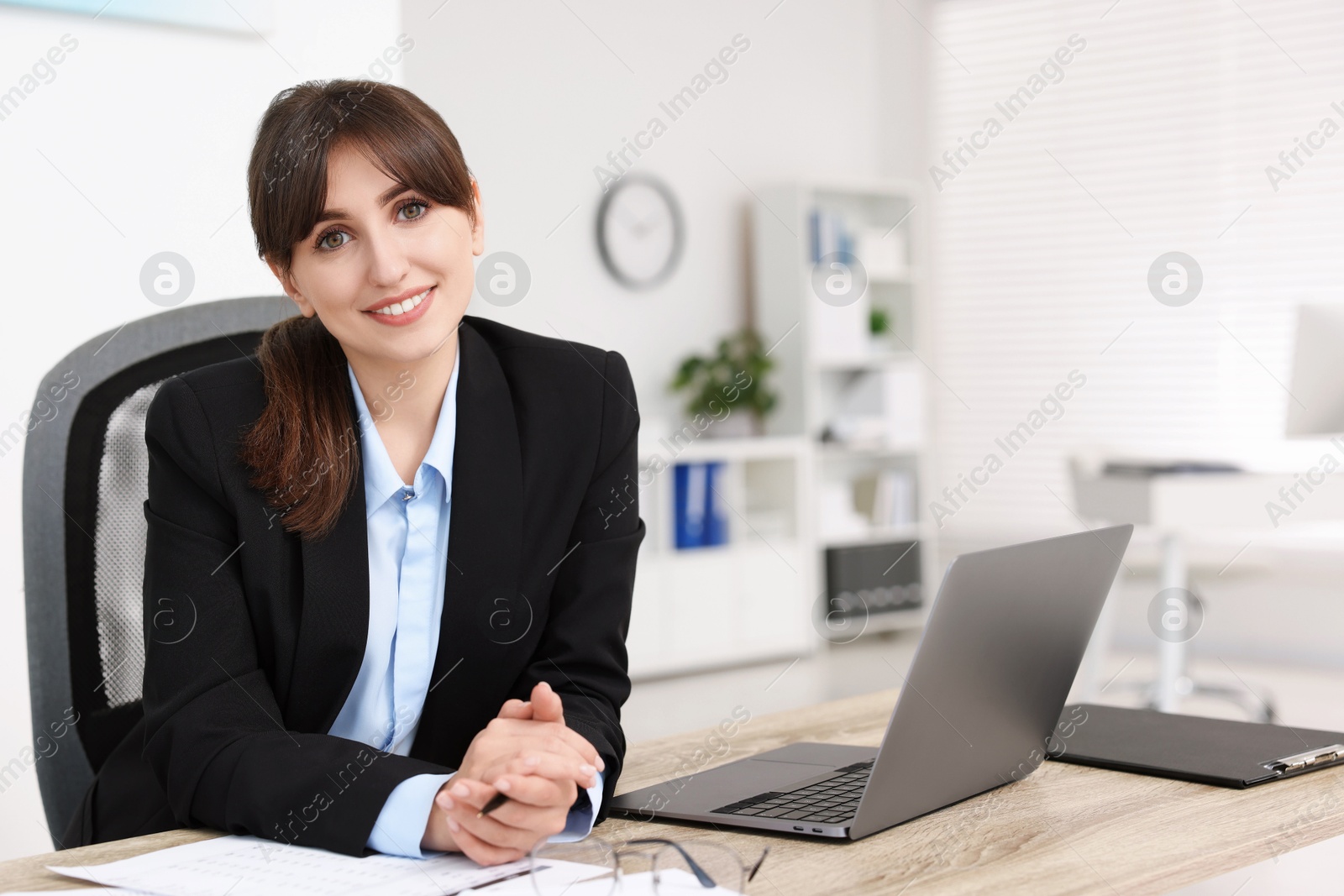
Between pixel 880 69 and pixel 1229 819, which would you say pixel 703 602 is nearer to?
pixel 880 69

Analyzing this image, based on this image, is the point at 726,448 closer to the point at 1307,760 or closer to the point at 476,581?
the point at 476,581

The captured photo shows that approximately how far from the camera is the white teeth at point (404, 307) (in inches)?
49.7

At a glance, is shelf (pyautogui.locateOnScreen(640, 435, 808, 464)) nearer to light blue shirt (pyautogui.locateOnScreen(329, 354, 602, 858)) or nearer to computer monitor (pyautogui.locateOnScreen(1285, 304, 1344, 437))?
computer monitor (pyautogui.locateOnScreen(1285, 304, 1344, 437))

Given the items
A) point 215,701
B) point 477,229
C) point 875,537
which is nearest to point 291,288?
point 477,229

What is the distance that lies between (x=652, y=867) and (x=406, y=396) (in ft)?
2.15

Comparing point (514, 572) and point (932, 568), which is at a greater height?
point (514, 572)

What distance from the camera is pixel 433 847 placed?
0.94 metres

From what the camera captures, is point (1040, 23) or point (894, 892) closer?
point (894, 892)

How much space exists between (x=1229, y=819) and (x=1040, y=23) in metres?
5.26

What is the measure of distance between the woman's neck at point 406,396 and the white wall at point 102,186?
3.03 feet

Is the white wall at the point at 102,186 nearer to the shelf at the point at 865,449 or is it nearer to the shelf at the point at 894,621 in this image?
the shelf at the point at 865,449

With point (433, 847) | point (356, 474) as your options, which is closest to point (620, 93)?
point (356, 474)

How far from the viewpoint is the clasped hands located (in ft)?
2.91

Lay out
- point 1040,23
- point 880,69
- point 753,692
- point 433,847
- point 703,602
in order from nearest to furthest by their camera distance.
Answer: point 433,847, point 753,692, point 703,602, point 1040,23, point 880,69
